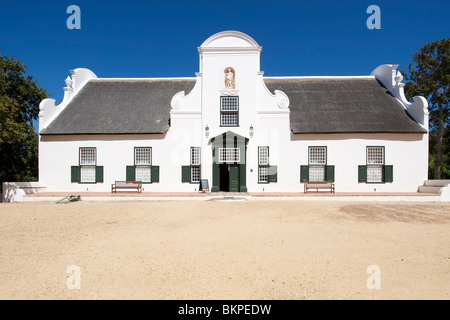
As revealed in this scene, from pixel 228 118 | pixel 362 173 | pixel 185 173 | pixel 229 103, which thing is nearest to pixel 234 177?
pixel 185 173

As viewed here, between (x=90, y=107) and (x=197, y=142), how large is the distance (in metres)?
8.27

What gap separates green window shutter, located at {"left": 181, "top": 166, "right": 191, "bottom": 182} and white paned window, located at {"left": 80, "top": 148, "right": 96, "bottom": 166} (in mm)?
5887

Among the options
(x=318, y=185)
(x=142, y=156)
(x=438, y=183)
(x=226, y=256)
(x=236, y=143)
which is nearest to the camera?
(x=226, y=256)

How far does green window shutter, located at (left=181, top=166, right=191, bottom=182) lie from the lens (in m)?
17.2

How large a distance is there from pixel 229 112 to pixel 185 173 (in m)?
4.80

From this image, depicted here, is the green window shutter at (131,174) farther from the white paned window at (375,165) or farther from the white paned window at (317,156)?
the white paned window at (375,165)

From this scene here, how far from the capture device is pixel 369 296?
4070 mm

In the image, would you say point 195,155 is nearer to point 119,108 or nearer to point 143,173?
point 143,173

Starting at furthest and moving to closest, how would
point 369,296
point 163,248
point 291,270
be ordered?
point 163,248, point 291,270, point 369,296

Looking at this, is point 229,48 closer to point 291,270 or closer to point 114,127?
point 114,127

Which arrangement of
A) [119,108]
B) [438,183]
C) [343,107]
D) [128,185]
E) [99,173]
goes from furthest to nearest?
[119,108] → [343,107] → [99,173] → [128,185] → [438,183]

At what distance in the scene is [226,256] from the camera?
19.1 feet

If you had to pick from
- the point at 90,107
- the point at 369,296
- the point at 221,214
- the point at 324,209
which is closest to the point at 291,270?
the point at 369,296

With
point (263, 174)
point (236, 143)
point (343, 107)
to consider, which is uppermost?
point (343, 107)
